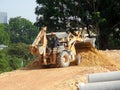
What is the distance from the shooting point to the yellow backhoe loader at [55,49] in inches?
791

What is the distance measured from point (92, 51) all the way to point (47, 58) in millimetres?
3135

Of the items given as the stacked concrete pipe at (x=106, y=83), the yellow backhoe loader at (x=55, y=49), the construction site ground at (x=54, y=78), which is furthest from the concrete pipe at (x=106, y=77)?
the yellow backhoe loader at (x=55, y=49)

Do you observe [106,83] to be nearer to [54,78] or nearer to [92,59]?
[54,78]

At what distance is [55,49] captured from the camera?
20484 millimetres

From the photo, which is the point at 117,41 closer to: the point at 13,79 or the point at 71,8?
the point at 71,8

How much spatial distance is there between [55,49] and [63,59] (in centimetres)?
67

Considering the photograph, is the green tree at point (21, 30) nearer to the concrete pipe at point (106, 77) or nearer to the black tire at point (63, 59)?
the black tire at point (63, 59)

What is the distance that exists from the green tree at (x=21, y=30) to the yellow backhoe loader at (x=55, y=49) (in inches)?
4278

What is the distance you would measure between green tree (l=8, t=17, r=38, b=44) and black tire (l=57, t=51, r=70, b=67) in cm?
10909

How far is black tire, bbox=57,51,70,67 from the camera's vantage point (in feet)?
66.3

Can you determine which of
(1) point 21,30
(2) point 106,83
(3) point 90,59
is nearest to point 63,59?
(3) point 90,59

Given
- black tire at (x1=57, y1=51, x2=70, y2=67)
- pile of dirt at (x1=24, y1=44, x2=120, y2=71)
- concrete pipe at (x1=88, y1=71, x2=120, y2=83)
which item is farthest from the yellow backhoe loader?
concrete pipe at (x1=88, y1=71, x2=120, y2=83)

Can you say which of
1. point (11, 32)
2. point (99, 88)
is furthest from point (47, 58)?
point (11, 32)

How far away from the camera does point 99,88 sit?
753cm
